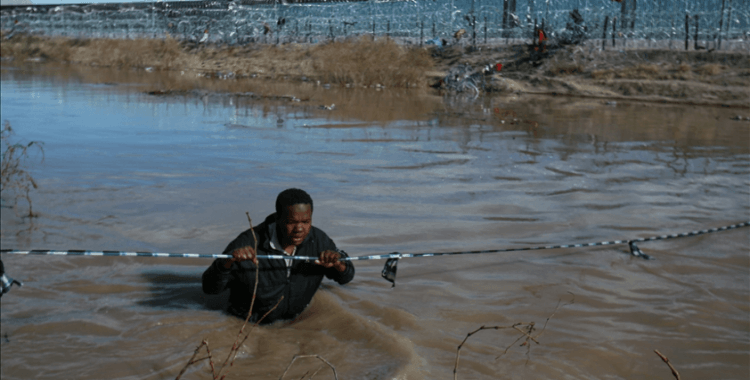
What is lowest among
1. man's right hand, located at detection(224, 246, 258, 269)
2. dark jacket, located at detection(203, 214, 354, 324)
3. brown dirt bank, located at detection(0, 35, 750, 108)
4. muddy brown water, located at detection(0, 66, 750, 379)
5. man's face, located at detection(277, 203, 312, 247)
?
muddy brown water, located at detection(0, 66, 750, 379)

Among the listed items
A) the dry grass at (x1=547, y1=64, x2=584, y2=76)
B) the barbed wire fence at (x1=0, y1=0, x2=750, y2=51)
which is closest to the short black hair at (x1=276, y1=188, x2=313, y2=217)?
the dry grass at (x1=547, y1=64, x2=584, y2=76)

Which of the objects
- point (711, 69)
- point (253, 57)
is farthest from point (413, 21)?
point (711, 69)

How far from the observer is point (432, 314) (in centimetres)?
520

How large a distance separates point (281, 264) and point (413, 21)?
4070 cm

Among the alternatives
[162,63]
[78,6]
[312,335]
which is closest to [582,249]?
[312,335]

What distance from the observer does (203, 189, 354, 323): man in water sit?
158 inches

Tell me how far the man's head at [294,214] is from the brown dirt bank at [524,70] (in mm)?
19874

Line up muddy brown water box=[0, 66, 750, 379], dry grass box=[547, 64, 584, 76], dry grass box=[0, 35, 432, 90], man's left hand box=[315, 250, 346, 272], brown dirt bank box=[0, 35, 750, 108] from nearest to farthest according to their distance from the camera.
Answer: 1. man's left hand box=[315, 250, 346, 272]
2. muddy brown water box=[0, 66, 750, 379]
3. brown dirt bank box=[0, 35, 750, 108]
4. dry grass box=[547, 64, 584, 76]
5. dry grass box=[0, 35, 432, 90]

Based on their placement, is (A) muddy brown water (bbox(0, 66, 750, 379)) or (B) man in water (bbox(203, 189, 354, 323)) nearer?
(B) man in water (bbox(203, 189, 354, 323))

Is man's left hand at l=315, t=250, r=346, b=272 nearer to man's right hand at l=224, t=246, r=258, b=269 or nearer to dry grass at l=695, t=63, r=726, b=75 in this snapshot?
man's right hand at l=224, t=246, r=258, b=269

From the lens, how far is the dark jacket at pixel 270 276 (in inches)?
163

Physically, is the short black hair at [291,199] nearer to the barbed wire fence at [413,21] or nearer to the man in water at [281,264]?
the man in water at [281,264]

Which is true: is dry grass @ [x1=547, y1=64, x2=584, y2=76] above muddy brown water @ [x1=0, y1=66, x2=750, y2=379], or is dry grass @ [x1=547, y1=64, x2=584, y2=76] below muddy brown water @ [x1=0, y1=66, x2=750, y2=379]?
above

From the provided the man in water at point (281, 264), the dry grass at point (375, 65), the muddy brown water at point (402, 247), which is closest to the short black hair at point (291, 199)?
the man in water at point (281, 264)
